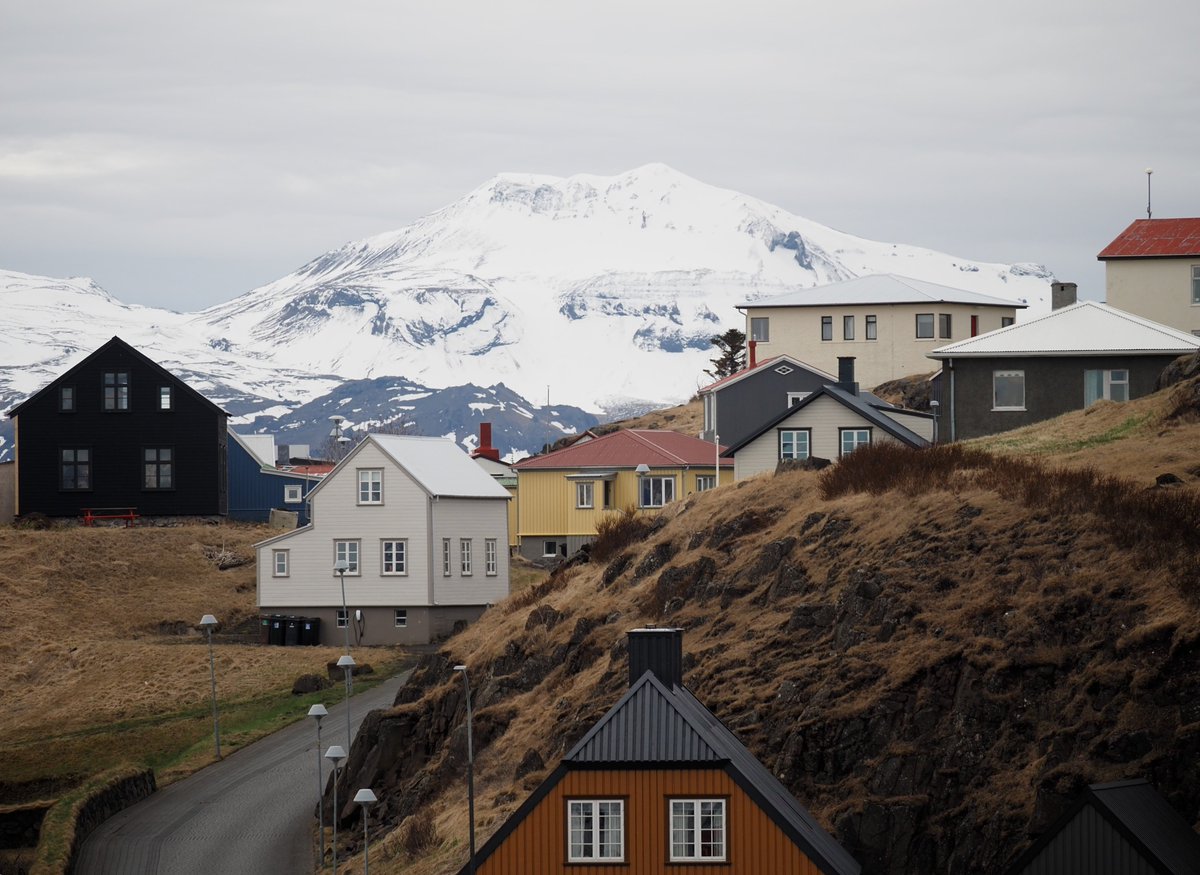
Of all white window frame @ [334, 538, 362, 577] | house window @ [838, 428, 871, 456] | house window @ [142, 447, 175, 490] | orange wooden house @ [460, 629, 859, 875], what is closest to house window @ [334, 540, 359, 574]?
white window frame @ [334, 538, 362, 577]

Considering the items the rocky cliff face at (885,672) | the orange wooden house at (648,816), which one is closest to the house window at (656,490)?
the rocky cliff face at (885,672)

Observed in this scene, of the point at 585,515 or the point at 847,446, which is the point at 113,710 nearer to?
the point at 847,446

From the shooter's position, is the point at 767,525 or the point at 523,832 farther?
the point at 767,525

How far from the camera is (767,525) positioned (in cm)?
4941

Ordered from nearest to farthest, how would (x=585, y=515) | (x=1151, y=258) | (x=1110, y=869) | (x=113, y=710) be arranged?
(x=1110, y=869) → (x=113, y=710) → (x=1151, y=258) → (x=585, y=515)

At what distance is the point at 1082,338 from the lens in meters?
65.1

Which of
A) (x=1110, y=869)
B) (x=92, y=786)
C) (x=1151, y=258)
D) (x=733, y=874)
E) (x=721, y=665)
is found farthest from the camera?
(x=1151, y=258)

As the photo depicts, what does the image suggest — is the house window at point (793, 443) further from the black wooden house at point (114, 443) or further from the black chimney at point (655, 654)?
the black wooden house at point (114, 443)

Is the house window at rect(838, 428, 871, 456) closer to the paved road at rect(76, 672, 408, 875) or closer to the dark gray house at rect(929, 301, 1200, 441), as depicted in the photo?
the dark gray house at rect(929, 301, 1200, 441)

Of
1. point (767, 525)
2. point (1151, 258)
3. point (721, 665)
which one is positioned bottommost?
point (721, 665)

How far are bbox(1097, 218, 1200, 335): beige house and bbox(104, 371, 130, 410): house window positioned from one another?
143ft

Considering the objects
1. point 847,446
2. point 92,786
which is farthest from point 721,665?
point 847,446

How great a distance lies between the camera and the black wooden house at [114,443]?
284 ft

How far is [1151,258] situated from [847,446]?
18.8 m
